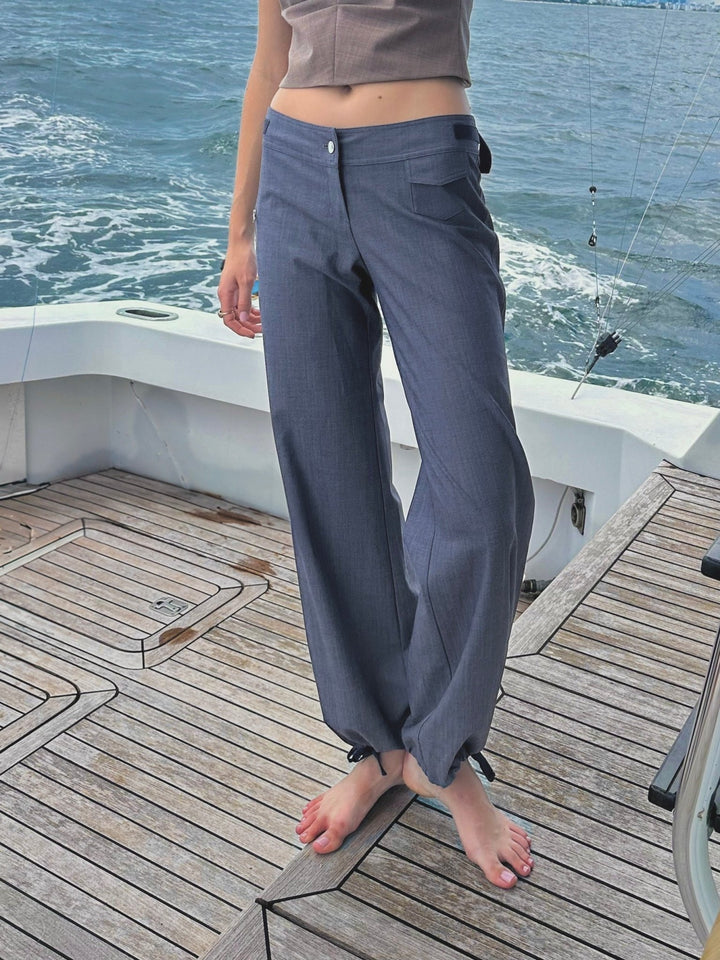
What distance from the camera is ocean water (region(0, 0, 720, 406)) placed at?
5328mm

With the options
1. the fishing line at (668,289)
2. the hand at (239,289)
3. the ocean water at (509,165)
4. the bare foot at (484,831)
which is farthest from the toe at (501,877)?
the fishing line at (668,289)

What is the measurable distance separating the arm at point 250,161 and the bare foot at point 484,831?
0.52 m

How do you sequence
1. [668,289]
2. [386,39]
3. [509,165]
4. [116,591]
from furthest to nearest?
[509,165]
[668,289]
[116,591]
[386,39]

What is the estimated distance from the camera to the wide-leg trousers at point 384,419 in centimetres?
84

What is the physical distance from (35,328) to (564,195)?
6152 millimetres

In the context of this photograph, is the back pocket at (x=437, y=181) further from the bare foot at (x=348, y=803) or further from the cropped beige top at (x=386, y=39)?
the bare foot at (x=348, y=803)

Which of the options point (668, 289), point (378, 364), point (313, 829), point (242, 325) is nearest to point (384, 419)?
point (378, 364)

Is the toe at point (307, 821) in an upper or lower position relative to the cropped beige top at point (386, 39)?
lower

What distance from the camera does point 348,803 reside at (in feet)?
3.58

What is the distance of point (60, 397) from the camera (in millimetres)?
2729

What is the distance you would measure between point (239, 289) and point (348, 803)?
Answer: 1.83ft

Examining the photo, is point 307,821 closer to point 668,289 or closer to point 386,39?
point 386,39

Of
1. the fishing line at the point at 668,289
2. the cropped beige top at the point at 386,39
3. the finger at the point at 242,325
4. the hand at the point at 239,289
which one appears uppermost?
the cropped beige top at the point at 386,39

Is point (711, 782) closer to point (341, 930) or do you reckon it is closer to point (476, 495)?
point (476, 495)
